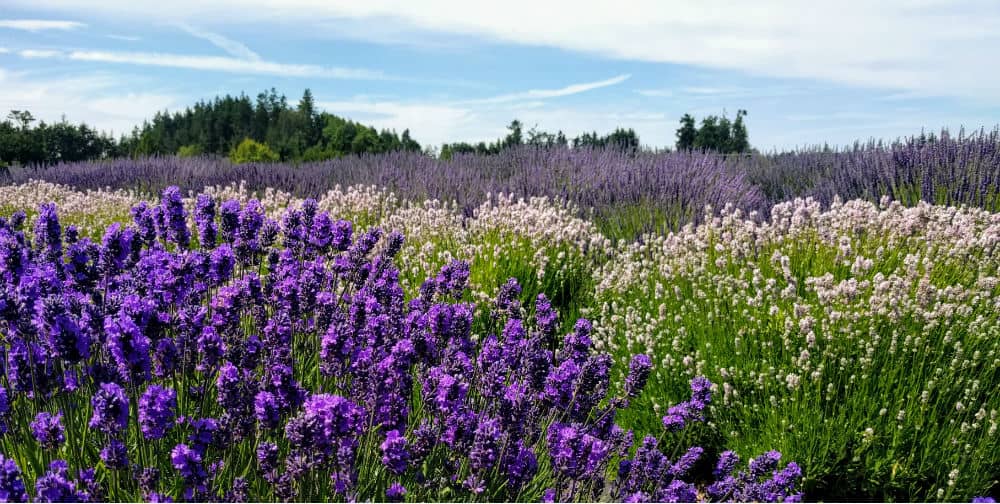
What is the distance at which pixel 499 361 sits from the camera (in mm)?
2855

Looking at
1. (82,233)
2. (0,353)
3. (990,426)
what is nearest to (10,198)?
(82,233)

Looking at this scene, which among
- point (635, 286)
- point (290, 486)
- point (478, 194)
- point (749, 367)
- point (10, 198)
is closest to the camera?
point (290, 486)

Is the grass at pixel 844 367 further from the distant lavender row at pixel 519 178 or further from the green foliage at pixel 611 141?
the green foliage at pixel 611 141

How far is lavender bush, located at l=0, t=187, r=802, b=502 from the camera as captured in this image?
2.34 meters

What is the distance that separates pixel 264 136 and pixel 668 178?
72.1 m

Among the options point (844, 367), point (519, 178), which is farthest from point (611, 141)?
point (844, 367)

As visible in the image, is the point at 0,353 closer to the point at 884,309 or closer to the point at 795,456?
the point at 795,456

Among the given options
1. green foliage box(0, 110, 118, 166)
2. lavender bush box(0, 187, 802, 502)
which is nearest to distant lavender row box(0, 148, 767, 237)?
lavender bush box(0, 187, 802, 502)

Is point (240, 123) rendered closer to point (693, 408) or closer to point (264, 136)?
point (264, 136)

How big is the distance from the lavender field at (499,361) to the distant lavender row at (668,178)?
29cm

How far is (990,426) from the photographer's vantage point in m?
3.98

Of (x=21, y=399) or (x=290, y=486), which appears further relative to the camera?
(x=21, y=399)

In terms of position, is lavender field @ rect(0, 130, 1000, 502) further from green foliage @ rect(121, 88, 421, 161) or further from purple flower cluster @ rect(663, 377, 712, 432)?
green foliage @ rect(121, 88, 421, 161)

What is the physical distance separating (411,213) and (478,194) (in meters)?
1.64
